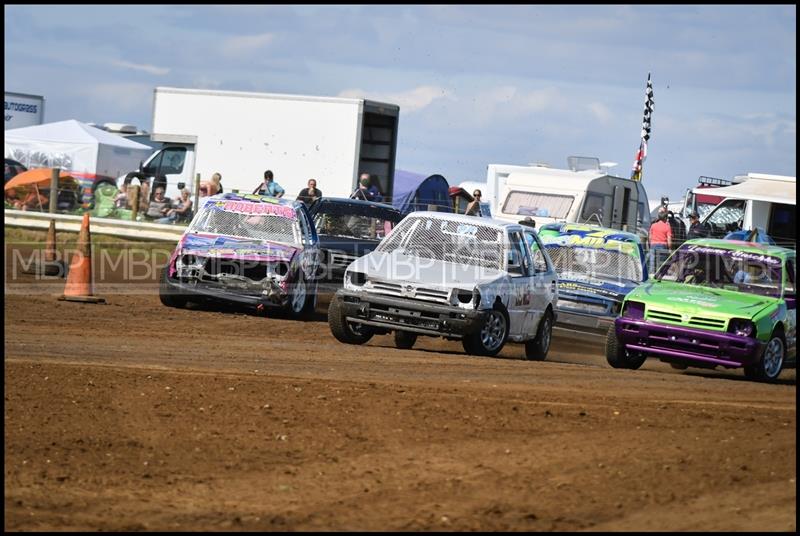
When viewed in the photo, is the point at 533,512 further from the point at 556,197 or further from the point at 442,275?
the point at 556,197

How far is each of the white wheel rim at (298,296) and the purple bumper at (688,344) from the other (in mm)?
4796

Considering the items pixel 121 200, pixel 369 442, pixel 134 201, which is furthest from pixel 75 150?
pixel 369 442

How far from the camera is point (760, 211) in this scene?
97.6ft

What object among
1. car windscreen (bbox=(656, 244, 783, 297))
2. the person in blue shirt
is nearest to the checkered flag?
the person in blue shirt

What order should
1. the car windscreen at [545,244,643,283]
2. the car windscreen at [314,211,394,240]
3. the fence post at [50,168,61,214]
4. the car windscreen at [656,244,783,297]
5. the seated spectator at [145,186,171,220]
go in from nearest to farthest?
the car windscreen at [656,244,783,297] → the car windscreen at [545,244,643,283] → the car windscreen at [314,211,394,240] → the fence post at [50,168,61,214] → the seated spectator at [145,186,171,220]

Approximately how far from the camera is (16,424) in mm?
8688

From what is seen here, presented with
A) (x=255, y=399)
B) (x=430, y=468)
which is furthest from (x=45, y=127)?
(x=430, y=468)

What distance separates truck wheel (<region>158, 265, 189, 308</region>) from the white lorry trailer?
10921 millimetres

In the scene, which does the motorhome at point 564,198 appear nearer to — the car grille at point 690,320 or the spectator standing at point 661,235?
the spectator standing at point 661,235

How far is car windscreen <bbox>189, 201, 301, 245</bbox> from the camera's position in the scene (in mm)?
17766

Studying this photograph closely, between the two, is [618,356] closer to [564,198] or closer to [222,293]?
[222,293]

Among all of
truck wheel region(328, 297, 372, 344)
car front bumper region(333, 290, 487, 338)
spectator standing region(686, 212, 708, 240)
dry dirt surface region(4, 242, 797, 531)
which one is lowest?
dry dirt surface region(4, 242, 797, 531)

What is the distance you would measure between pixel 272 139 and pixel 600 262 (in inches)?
507

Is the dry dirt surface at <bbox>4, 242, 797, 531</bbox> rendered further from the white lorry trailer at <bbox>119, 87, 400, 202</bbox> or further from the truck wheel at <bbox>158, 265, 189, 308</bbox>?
the white lorry trailer at <bbox>119, 87, 400, 202</bbox>
